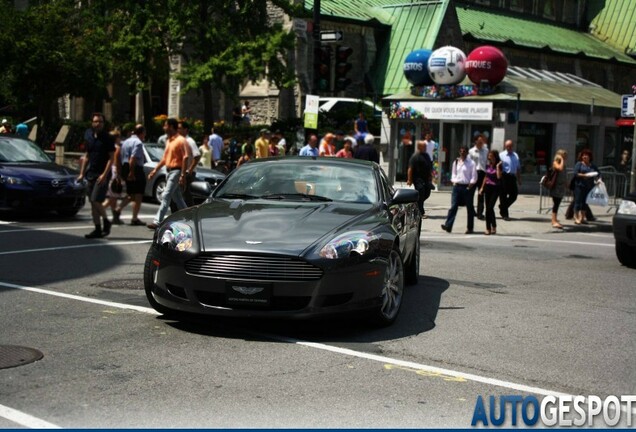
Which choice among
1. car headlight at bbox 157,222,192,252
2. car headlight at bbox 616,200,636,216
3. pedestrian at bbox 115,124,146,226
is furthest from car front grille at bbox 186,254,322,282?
pedestrian at bbox 115,124,146,226

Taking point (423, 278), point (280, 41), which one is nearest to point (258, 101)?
point (280, 41)

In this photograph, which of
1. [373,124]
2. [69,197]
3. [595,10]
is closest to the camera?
[69,197]

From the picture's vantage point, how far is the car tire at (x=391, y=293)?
27.0 feet

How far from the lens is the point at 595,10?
66812mm

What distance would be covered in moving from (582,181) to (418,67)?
440 inches

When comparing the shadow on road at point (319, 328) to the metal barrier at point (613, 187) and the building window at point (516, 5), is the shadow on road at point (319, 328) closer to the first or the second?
the metal barrier at point (613, 187)

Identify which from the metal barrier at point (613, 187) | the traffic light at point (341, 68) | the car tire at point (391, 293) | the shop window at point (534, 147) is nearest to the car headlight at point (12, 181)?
the traffic light at point (341, 68)

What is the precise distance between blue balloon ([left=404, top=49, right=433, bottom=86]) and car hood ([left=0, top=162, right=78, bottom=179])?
15.6 meters

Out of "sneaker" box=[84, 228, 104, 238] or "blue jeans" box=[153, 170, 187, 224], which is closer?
"sneaker" box=[84, 228, 104, 238]

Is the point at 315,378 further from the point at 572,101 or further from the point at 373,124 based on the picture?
the point at 373,124

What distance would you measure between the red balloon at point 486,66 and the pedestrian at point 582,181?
8796 mm

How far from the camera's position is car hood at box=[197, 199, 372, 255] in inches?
307

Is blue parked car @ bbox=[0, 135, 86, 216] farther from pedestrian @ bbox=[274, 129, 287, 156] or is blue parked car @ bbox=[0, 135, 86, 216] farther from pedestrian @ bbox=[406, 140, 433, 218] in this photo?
pedestrian @ bbox=[274, 129, 287, 156]

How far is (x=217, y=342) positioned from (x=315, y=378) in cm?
136
